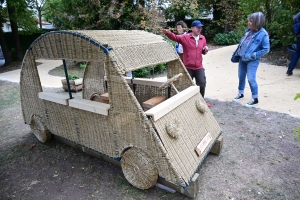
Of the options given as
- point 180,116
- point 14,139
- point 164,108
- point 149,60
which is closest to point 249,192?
point 180,116

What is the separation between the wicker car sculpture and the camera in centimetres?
223

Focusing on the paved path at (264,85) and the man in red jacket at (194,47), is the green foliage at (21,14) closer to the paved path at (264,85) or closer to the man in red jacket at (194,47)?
the paved path at (264,85)

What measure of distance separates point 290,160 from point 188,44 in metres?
2.40

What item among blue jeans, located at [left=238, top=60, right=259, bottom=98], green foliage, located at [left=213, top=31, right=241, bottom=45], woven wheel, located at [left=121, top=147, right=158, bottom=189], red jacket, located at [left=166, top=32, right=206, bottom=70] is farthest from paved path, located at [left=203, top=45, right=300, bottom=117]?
green foliage, located at [left=213, top=31, right=241, bottom=45]

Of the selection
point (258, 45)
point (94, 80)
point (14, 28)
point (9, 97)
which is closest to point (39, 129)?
point (94, 80)

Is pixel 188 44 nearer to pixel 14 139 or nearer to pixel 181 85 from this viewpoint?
pixel 181 85

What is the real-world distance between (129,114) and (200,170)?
1219 mm

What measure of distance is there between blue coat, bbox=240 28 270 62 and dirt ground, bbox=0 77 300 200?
3.98 feet

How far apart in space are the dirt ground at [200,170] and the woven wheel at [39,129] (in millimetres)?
139

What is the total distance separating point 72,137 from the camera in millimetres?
3078

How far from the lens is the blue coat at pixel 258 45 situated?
13.6 ft

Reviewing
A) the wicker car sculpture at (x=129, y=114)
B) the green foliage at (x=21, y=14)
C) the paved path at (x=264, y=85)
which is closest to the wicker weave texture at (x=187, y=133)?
the wicker car sculpture at (x=129, y=114)

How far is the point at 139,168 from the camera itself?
2375 millimetres

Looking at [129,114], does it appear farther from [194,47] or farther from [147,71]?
[147,71]
